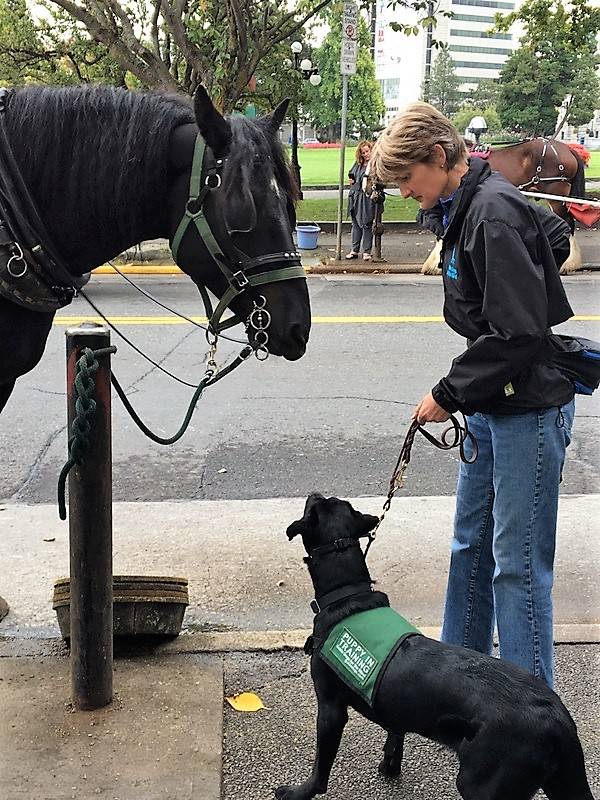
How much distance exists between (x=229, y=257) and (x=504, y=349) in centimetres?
91

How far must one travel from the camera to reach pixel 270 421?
665cm

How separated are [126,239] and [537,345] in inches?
55.7

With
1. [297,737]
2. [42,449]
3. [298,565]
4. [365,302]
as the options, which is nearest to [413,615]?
[298,565]

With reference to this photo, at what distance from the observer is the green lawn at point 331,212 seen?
21.2 m

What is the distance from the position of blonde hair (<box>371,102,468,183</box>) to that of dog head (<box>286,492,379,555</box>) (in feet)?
3.47

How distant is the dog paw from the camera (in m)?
2.78

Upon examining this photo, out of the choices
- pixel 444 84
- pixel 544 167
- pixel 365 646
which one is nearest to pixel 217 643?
pixel 365 646

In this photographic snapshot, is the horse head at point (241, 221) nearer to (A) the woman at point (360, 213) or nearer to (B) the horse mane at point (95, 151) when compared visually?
(B) the horse mane at point (95, 151)

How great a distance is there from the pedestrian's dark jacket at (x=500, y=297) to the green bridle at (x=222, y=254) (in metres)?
0.54

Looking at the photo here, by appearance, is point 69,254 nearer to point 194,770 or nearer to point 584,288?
point 194,770

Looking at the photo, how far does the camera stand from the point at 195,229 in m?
2.74

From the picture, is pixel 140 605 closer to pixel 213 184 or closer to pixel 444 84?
pixel 213 184

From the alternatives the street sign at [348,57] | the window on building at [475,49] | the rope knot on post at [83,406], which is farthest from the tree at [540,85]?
the window on building at [475,49]

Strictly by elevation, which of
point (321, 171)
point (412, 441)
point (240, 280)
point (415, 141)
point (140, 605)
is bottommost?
point (321, 171)
